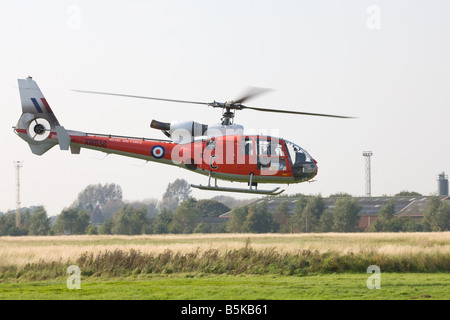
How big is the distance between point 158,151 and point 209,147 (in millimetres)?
2218

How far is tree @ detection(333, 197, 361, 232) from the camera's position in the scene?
3621 inches

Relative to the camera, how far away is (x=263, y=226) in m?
94.6

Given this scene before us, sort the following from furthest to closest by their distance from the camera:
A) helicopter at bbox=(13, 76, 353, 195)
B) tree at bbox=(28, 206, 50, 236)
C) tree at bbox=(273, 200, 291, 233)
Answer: tree at bbox=(28, 206, 50, 236), tree at bbox=(273, 200, 291, 233), helicopter at bbox=(13, 76, 353, 195)

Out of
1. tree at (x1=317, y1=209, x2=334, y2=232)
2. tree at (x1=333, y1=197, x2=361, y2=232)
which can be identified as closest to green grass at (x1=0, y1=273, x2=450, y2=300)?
tree at (x1=333, y1=197, x2=361, y2=232)

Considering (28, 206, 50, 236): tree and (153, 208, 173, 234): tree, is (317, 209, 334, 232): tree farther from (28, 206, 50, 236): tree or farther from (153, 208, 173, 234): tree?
(28, 206, 50, 236): tree

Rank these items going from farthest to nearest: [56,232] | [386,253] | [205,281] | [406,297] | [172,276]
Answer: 1. [56,232]
2. [386,253]
3. [172,276]
4. [205,281]
5. [406,297]

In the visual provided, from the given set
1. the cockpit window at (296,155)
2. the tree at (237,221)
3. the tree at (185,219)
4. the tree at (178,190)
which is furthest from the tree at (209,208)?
the cockpit window at (296,155)

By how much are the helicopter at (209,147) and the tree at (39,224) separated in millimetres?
71623

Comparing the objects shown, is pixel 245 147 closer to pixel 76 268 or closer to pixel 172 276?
pixel 172 276

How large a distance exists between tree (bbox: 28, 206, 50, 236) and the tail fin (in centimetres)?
7120

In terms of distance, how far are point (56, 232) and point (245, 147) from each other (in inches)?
2976

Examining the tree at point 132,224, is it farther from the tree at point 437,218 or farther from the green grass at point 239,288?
the green grass at point 239,288

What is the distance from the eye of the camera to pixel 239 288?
77.2ft
